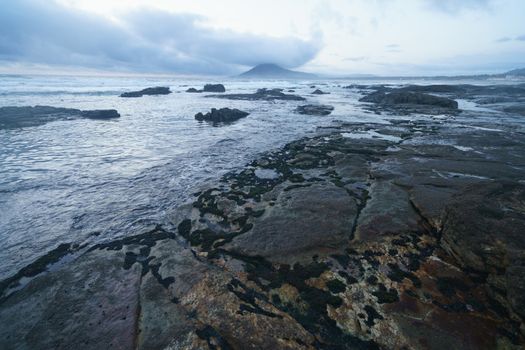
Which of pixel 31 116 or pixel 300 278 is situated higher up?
pixel 31 116

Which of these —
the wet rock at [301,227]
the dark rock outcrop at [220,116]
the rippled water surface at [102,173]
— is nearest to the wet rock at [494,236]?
the wet rock at [301,227]

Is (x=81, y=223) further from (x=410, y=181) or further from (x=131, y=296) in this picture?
(x=410, y=181)

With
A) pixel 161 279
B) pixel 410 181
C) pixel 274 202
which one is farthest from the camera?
pixel 410 181

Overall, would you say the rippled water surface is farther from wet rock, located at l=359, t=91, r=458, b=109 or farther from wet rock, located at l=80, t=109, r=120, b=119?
wet rock, located at l=359, t=91, r=458, b=109

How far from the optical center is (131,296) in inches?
319

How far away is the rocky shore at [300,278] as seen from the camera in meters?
6.77

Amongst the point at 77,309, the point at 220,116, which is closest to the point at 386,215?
the point at 77,309

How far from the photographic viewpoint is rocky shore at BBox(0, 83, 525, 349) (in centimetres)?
677

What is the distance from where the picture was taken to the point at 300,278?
8.52m

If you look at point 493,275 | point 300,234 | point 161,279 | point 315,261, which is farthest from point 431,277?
point 161,279

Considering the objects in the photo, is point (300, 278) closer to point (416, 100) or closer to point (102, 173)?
point (102, 173)

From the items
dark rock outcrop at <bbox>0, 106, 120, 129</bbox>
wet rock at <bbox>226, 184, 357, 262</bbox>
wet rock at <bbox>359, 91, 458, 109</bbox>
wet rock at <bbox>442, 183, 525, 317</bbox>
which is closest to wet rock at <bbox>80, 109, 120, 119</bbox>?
dark rock outcrop at <bbox>0, 106, 120, 129</bbox>

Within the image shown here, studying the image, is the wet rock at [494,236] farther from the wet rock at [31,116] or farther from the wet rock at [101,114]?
the wet rock at [101,114]

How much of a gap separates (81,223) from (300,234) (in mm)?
A: 8952
